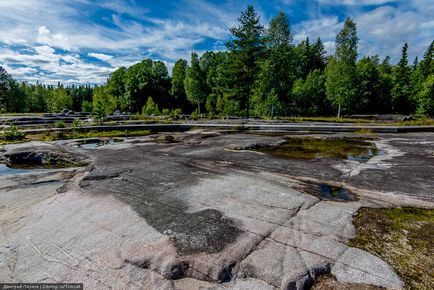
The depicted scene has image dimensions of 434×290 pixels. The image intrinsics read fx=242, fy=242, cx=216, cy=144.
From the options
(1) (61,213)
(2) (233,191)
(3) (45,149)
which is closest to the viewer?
(1) (61,213)

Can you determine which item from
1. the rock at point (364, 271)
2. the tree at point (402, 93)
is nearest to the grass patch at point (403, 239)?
the rock at point (364, 271)

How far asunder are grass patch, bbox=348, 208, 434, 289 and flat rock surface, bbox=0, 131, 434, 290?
0.19m

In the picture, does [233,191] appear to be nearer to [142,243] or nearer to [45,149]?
[142,243]

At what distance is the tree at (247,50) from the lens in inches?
1129

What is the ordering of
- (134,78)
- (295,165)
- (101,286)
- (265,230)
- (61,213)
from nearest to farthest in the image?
(101,286) < (265,230) < (61,213) < (295,165) < (134,78)

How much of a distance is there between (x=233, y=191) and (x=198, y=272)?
2893 mm

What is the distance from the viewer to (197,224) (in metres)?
4.41

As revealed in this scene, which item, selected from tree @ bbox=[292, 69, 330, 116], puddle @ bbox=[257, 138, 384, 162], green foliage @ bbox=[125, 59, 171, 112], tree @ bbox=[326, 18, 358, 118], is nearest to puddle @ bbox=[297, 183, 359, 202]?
puddle @ bbox=[257, 138, 384, 162]

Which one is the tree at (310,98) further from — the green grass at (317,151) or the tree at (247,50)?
the green grass at (317,151)

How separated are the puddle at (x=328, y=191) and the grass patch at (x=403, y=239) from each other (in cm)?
67

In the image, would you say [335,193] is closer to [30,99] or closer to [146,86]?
[146,86]

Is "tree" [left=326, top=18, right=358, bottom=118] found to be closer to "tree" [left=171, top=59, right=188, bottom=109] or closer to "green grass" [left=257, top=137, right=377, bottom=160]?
"green grass" [left=257, top=137, right=377, bottom=160]

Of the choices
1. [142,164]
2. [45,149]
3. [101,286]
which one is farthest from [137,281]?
[45,149]

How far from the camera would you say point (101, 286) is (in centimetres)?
303
